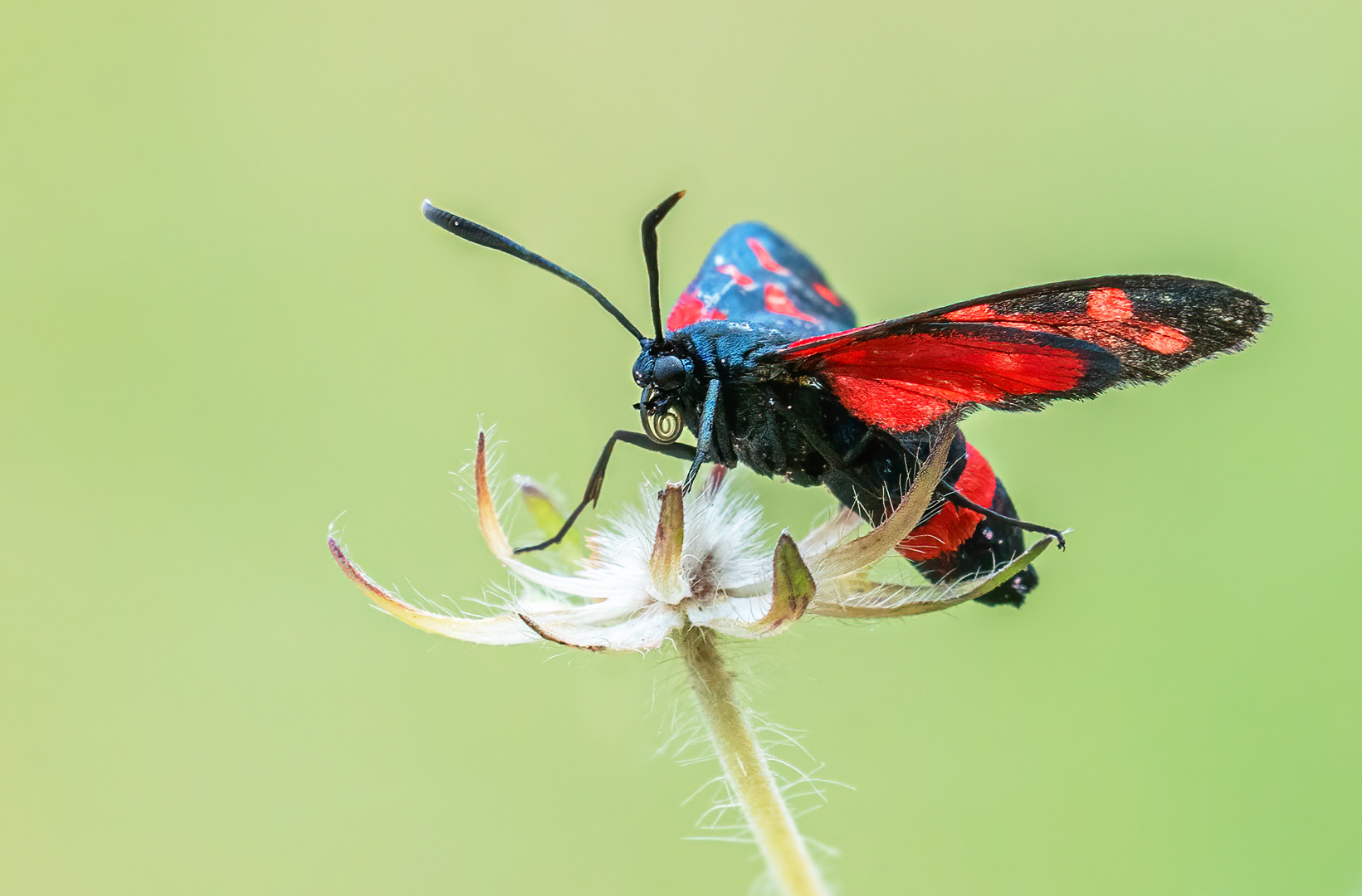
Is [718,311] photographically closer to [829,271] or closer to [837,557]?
[837,557]

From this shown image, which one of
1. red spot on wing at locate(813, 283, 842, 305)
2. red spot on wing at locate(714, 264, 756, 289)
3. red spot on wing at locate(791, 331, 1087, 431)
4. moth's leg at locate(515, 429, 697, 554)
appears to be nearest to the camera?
red spot on wing at locate(791, 331, 1087, 431)

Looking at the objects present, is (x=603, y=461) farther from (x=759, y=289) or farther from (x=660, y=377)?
(x=759, y=289)

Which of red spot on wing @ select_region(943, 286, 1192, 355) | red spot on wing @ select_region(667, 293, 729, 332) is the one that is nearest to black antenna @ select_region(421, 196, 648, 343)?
red spot on wing @ select_region(667, 293, 729, 332)

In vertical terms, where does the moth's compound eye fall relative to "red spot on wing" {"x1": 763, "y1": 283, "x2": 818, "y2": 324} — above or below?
below

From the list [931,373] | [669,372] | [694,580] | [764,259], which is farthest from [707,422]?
[764,259]

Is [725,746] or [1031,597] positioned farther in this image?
[1031,597]

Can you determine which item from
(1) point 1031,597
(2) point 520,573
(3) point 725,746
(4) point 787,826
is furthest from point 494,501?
(1) point 1031,597

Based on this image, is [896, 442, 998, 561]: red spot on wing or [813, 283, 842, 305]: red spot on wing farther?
[813, 283, 842, 305]: red spot on wing

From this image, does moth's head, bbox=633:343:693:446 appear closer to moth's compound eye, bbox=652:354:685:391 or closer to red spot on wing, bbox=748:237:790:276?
moth's compound eye, bbox=652:354:685:391
